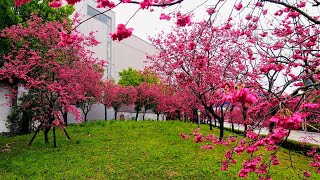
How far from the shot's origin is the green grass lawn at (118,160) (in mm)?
7289

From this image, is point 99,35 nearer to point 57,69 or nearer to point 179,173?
point 57,69

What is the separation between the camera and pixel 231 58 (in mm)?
12062

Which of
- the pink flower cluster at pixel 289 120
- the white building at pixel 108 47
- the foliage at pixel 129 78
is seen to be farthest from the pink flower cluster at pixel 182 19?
the foliage at pixel 129 78

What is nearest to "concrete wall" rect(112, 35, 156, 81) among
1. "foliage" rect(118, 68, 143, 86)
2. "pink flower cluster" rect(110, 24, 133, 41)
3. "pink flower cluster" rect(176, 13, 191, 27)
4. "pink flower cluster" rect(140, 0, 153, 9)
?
"foliage" rect(118, 68, 143, 86)

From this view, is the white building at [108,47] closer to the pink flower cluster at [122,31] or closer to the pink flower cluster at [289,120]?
the pink flower cluster at [122,31]

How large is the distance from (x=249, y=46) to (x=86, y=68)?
22.0 feet

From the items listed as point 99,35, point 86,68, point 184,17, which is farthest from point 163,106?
point 184,17

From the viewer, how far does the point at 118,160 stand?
8.44 meters

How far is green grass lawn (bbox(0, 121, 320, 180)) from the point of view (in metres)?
7.29

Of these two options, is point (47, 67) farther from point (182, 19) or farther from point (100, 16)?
point (100, 16)

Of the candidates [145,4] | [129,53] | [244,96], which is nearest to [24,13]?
[145,4]

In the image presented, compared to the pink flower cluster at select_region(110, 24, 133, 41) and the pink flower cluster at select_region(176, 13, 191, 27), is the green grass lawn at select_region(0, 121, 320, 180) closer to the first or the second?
the pink flower cluster at select_region(176, 13, 191, 27)

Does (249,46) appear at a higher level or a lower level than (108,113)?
higher

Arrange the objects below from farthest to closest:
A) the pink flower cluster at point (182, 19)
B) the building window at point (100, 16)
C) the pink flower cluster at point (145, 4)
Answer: the building window at point (100, 16) → the pink flower cluster at point (182, 19) → the pink flower cluster at point (145, 4)
